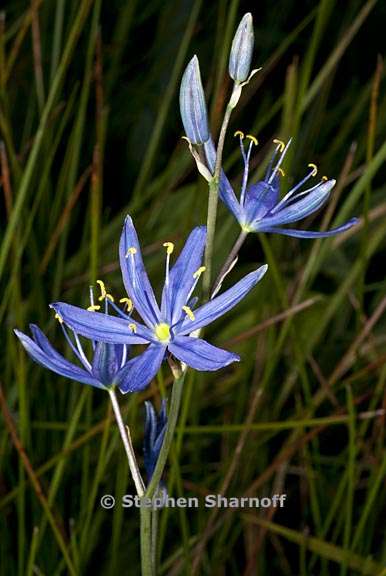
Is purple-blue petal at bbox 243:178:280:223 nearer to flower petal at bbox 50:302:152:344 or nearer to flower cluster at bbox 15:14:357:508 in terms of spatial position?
flower cluster at bbox 15:14:357:508

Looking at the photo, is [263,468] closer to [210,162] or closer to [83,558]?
[83,558]

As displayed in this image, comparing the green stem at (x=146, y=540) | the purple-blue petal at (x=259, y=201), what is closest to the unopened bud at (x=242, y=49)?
the purple-blue petal at (x=259, y=201)

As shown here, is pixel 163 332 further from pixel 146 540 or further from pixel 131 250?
pixel 146 540

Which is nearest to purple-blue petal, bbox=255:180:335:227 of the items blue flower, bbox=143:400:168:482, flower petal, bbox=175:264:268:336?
flower petal, bbox=175:264:268:336

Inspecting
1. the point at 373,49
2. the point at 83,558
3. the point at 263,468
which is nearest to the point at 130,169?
the point at 373,49

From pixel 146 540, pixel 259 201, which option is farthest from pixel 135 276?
pixel 146 540

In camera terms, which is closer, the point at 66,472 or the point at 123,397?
the point at 66,472

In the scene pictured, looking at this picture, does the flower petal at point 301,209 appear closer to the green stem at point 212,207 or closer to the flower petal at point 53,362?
the green stem at point 212,207
